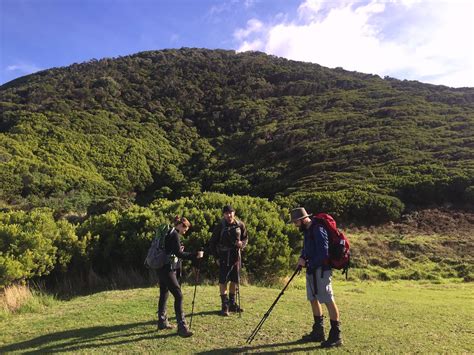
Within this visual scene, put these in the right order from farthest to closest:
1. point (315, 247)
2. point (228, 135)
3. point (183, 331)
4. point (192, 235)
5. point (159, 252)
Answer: point (228, 135) → point (192, 235) → point (159, 252) → point (183, 331) → point (315, 247)

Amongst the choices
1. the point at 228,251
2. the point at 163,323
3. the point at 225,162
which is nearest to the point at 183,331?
the point at 163,323

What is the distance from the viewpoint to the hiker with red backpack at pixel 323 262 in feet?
18.5

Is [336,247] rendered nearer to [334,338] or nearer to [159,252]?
[334,338]

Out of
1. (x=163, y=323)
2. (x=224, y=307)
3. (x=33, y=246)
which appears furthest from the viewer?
(x=33, y=246)

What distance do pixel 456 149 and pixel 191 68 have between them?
62810 millimetres

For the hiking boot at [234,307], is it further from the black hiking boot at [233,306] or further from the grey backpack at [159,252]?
the grey backpack at [159,252]

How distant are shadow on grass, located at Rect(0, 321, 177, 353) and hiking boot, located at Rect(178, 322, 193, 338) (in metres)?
0.16

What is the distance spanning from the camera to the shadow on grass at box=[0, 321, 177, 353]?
5.98m

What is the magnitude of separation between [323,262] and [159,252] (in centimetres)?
245

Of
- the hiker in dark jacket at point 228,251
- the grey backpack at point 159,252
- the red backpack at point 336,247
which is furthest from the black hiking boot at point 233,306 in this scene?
the red backpack at point 336,247

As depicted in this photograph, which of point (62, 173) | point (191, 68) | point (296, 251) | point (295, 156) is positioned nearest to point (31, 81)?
point (191, 68)

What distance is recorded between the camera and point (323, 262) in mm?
5633

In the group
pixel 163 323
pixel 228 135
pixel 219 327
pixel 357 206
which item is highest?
pixel 228 135

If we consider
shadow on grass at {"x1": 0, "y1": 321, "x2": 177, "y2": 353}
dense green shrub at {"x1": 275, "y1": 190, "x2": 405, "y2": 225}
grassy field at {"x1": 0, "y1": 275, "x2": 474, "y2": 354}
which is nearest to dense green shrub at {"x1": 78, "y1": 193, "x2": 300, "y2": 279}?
grassy field at {"x1": 0, "y1": 275, "x2": 474, "y2": 354}
